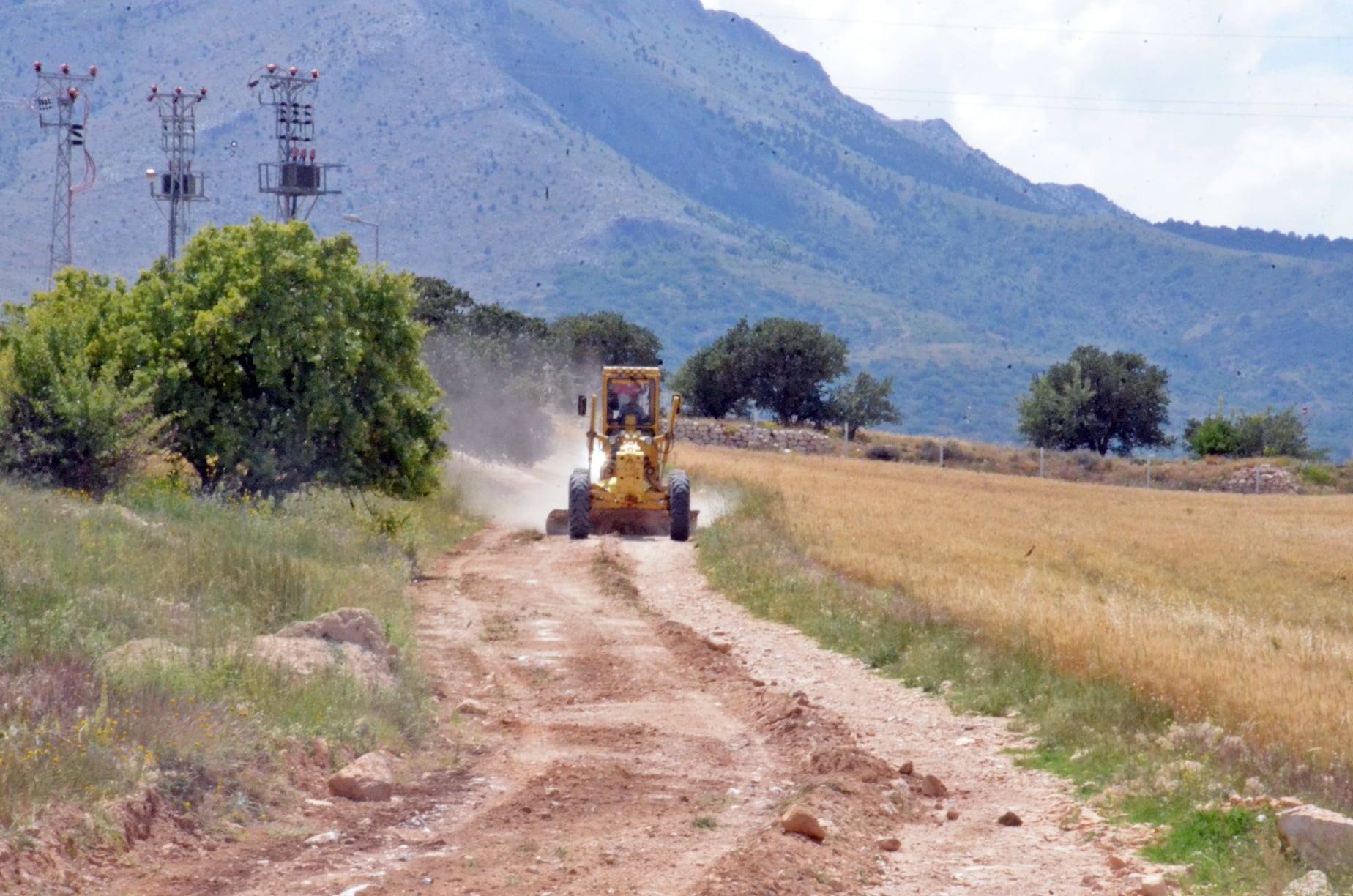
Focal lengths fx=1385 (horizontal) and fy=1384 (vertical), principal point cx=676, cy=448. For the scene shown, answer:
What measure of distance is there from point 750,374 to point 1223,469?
29124mm

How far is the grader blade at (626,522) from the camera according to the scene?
1110 inches

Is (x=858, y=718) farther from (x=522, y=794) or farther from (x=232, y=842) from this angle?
(x=232, y=842)

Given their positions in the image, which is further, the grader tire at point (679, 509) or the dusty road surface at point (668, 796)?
the grader tire at point (679, 509)

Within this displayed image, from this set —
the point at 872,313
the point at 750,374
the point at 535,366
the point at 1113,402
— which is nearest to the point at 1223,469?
the point at 1113,402

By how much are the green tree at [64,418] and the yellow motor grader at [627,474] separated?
974 centimetres

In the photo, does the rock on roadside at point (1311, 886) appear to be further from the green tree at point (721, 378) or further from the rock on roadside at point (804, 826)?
the green tree at point (721, 378)

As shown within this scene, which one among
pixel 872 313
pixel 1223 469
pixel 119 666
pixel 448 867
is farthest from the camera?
pixel 872 313

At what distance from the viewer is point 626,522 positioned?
2830 cm

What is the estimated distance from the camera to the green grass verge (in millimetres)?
7809

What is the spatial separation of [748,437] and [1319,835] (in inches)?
2407

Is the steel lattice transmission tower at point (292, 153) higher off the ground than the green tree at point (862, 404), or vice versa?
the steel lattice transmission tower at point (292, 153)

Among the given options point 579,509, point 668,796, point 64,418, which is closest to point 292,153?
point 579,509

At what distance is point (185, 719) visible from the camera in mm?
8281

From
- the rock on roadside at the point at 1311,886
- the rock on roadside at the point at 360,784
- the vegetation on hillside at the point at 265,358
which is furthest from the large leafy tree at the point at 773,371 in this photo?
the rock on roadside at the point at 1311,886
